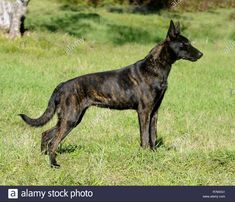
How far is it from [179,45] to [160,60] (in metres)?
0.42

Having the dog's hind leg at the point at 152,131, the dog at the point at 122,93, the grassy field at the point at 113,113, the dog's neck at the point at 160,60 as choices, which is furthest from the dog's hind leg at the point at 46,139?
the dog's neck at the point at 160,60

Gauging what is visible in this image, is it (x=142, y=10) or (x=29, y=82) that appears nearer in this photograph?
(x=29, y=82)

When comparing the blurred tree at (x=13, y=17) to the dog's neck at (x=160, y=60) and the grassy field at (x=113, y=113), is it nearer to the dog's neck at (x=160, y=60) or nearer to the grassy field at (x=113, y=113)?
the grassy field at (x=113, y=113)

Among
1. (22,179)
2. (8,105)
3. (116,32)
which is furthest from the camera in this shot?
(116,32)

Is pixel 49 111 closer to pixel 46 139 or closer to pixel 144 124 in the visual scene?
pixel 46 139

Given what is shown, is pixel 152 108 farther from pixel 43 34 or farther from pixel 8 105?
pixel 43 34

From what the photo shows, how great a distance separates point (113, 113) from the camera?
46.5ft

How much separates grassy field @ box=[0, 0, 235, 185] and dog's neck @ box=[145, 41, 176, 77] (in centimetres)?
141

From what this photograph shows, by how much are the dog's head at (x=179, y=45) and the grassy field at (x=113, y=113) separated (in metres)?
1.66

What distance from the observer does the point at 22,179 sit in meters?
8.72

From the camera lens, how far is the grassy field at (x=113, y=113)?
30.2 ft

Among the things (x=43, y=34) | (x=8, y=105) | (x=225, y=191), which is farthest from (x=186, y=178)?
(x=43, y=34)

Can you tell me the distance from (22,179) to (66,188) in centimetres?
84

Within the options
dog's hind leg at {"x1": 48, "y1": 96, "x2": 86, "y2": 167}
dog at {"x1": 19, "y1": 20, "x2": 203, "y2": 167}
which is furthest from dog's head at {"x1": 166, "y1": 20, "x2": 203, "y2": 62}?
dog's hind leg at {"x1": 48, "y1": 96, "x2": 86, "y2": 167}
